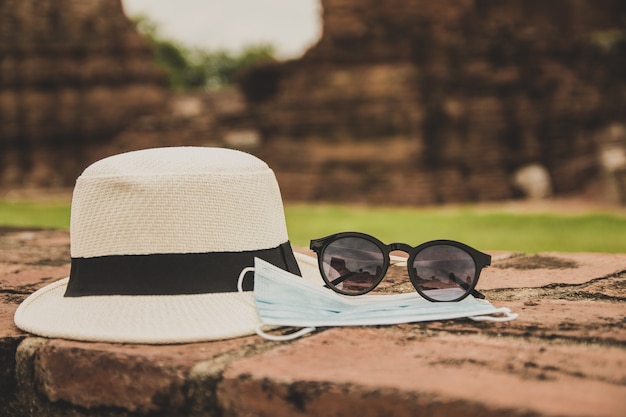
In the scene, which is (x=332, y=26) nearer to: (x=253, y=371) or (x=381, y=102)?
(x=381, y=102)

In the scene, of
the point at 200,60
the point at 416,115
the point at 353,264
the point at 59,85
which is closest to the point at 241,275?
the point at 353,264

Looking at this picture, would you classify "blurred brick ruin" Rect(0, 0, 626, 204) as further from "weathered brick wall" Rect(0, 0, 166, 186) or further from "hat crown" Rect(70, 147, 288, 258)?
"hat crown" Rect(70, 147, 288, 258)

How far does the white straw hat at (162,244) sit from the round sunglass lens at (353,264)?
13 centimetres

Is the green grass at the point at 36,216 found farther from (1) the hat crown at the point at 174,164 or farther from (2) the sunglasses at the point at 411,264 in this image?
(2) the sunglasses at the point at 411,264

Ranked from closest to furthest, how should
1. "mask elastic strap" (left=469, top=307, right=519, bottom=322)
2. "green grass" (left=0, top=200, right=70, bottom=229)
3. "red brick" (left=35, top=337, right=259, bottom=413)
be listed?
"red brick" (left=35, top=337, right=259, bottom=413) → "mask elastic strap" (left=469, top=307, right=519, bottom=322) → "green grass" (left=0, top=200, right=70, bottom=229)

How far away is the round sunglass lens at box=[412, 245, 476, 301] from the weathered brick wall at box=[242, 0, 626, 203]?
8.90 meters

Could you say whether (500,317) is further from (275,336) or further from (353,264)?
(275,336)

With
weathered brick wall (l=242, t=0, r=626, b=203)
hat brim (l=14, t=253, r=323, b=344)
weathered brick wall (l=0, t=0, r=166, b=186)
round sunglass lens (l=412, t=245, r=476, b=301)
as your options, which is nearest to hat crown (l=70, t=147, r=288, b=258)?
hat brim (l=14, t=253, r=323, b=344)

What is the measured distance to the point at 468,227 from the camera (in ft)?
21.5

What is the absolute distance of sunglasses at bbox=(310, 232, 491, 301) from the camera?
1488 millimetres

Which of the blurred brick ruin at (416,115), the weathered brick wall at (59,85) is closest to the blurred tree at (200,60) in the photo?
the weathered brick wall at (59,85)

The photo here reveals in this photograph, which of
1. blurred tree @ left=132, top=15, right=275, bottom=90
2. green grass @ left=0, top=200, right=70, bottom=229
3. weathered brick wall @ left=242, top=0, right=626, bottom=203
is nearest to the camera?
green grass @ left=0, top=200, right=70, bottom=229

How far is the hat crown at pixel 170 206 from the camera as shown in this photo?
144 centimetres

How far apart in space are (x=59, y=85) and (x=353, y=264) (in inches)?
595
